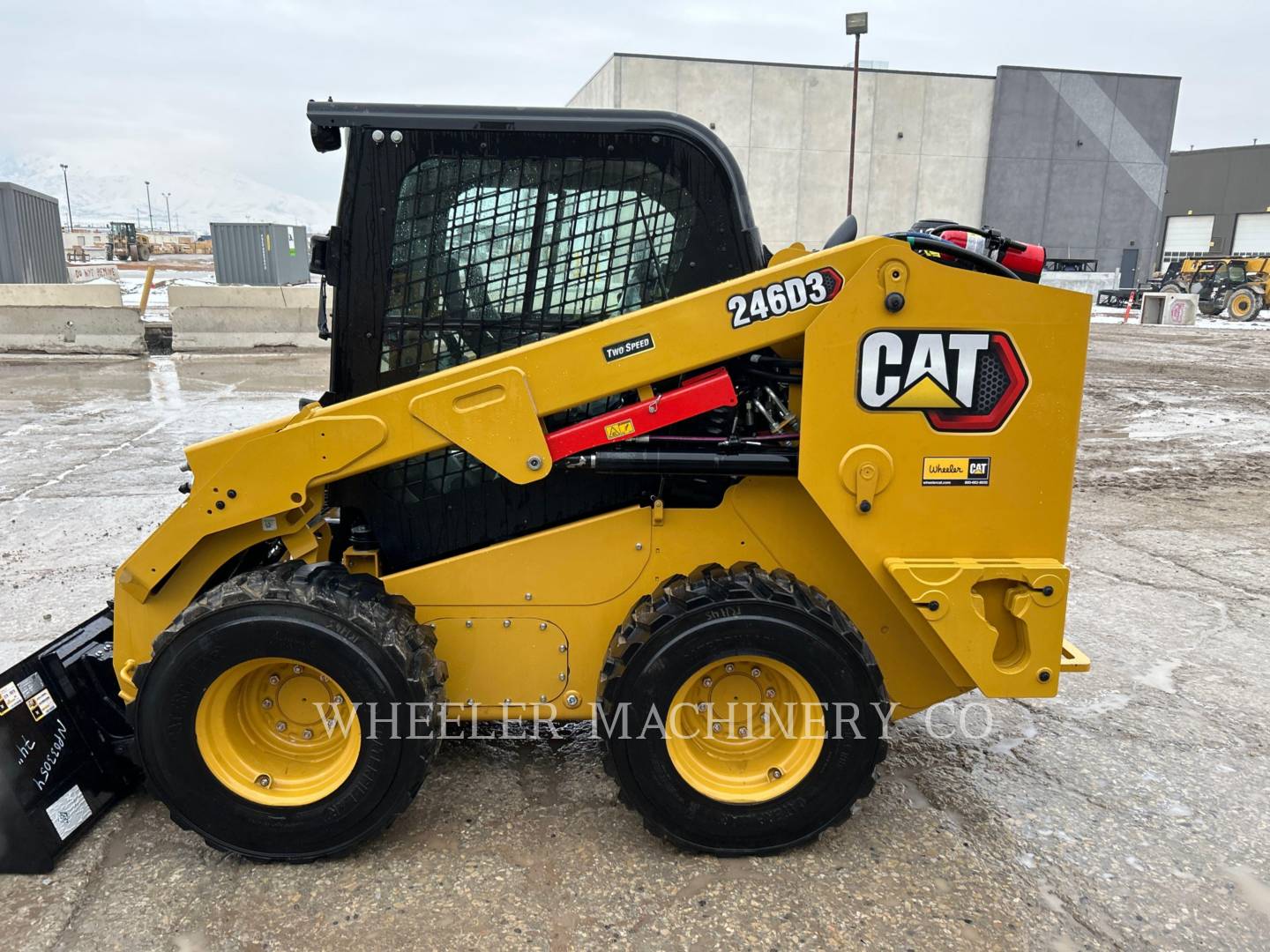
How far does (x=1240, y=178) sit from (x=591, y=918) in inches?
2544

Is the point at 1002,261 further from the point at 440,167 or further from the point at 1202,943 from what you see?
the point at 1202,943

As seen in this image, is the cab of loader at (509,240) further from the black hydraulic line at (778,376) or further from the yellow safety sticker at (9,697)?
the yellow safety sticker at (9,697)

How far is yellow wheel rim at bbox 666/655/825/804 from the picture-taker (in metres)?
2.80

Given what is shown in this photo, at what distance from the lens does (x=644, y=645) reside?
8.93 feet

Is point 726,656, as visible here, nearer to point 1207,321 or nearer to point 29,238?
point 29,238

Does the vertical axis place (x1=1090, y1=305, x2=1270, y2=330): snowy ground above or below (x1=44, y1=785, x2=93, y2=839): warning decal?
above

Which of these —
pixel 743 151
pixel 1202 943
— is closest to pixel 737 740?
pixel 1202 943

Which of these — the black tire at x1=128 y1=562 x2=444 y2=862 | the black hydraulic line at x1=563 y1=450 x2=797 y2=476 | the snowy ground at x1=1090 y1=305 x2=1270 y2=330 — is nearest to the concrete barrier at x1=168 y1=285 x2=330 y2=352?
the black tire at x1=128 y1=562 x2=444 y2=862

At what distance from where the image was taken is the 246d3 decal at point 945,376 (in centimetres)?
266

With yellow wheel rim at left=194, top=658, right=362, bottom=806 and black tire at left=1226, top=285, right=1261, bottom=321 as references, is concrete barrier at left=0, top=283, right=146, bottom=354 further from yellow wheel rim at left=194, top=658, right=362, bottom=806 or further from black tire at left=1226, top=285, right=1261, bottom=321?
black tire at left=1226, top=285, right=1261, bottom=321

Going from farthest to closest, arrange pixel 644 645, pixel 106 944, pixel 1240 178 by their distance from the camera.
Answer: pixel 1240 178, pixel 644 645, pixel 106 944

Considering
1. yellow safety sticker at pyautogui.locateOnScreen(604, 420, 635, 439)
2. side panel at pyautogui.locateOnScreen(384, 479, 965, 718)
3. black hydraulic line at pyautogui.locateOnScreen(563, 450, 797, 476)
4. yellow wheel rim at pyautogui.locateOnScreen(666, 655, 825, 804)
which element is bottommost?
yellow wheel rim at pyautogui.locateOnScreen(666, 655, 825, 804)

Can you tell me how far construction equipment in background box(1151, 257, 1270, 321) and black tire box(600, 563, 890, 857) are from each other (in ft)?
100

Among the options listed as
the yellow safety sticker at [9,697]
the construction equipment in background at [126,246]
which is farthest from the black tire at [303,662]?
the construction equipment in background at [126,246]
